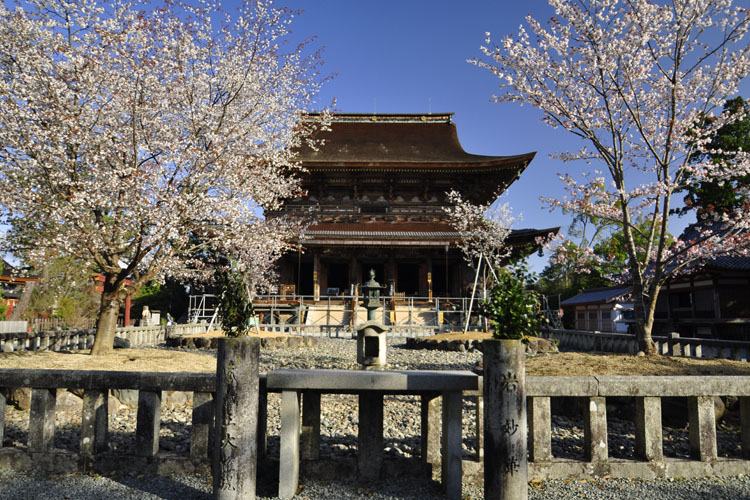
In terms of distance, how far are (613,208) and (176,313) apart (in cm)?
3142

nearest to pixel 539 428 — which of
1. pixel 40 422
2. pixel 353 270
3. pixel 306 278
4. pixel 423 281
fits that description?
pixel 40 422

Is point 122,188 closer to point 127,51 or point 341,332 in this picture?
point 127,51

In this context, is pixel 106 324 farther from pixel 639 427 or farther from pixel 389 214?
pixel 389 214

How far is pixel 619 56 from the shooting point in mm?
8484

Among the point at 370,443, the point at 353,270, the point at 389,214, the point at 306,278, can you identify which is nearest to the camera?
Answer: the point at 370,443

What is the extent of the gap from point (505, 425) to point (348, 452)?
2097 mm

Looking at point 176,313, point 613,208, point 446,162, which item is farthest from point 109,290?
point 176,313

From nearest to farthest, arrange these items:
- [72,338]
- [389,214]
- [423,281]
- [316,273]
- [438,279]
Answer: [72,338] → [316,273] → [423,281] → [389,214] → [438,279]

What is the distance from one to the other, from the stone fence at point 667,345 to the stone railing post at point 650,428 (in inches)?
273

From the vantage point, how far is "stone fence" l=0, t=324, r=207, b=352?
348 inches

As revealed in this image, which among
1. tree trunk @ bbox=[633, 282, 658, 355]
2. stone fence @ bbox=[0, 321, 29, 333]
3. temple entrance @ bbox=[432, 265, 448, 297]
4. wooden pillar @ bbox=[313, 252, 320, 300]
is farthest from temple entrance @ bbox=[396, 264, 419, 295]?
stone fence @ bbox=[0, 321, 29, 333]

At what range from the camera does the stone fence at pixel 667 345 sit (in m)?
9.05

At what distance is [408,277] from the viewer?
2602 centimetres

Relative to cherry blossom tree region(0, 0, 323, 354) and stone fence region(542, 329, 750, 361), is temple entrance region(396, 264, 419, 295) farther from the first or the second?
cherry blossom tree region(0, 0, 323, 354)
